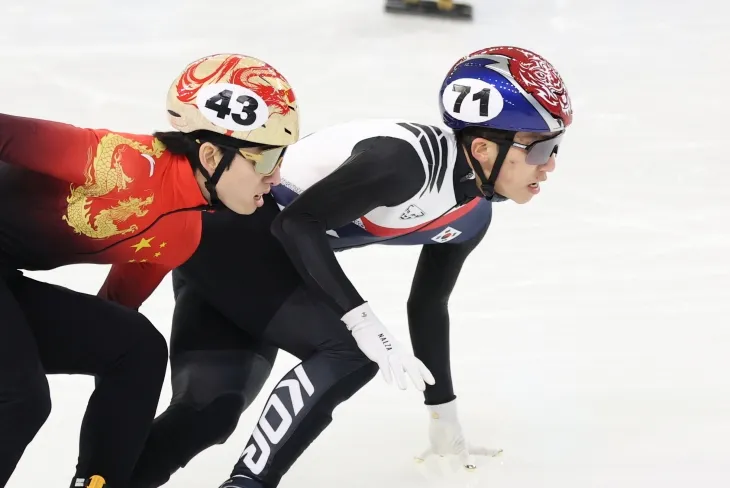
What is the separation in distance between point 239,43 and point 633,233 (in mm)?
2809

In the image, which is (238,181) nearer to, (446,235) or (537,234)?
(446,235)

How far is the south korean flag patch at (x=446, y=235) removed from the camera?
3.16 metres

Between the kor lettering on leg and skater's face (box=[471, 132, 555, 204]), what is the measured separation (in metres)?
0.74

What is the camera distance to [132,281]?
288 centimetres

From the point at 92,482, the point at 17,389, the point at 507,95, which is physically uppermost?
the point at 507,95

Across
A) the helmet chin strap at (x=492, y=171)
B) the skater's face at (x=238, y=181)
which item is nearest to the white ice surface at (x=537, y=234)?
the helmet chin strap at (x=492, y=171)

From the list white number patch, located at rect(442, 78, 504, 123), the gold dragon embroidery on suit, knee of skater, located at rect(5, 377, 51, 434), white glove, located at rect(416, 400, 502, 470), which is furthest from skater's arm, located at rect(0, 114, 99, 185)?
white glove, located at rect(416, 400, 502, 470)

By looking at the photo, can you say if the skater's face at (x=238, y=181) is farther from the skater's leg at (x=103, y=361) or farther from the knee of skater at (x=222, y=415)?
the knee of skater at (x=222, y=415)

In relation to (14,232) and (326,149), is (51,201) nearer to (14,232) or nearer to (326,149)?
(14,232)

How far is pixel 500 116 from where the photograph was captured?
2871 mm

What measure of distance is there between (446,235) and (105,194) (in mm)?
1045

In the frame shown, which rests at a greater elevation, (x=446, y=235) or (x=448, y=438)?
(x=446, y=235)

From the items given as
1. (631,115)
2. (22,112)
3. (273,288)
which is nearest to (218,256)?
(273,288)

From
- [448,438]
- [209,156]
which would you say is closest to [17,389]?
[209,156]
